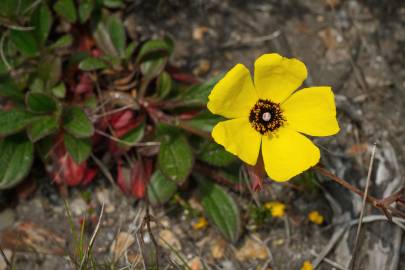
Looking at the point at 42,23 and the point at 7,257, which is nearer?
the point at 7,257

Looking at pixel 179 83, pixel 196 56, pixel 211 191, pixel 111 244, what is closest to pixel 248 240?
pixel 211 191

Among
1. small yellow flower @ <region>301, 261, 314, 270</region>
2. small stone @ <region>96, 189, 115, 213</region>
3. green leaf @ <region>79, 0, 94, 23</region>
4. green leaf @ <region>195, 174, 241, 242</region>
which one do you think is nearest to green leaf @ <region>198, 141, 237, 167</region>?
green leaf @ <region>195, 174, 241, 242</region>

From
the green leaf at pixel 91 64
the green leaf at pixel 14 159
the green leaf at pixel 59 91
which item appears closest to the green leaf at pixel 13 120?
the green leaf at pixel 14 159

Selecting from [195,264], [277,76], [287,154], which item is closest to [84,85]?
[195,264]

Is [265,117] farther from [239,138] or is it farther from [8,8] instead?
[8,8]

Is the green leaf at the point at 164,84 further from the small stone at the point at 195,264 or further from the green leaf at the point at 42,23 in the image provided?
Answer: the small stone at the point at 195,264

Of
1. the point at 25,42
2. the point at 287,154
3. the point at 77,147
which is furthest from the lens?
the point at 25,42

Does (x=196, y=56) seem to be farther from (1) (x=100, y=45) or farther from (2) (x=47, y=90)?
(2) (x=47, y=90)
